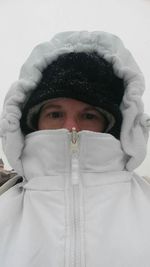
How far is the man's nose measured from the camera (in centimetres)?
77

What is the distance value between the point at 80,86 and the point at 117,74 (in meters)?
0.11

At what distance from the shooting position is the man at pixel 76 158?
0.66m

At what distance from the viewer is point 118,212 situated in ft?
2.31

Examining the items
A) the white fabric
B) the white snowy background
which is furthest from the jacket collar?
the white snowy background

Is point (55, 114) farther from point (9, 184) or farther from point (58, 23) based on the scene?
point (58, 23)

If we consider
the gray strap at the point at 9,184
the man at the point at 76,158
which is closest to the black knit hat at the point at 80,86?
the man at the point at 76,158

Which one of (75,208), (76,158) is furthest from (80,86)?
(75,208)

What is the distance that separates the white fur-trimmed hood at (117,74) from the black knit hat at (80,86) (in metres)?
0.02

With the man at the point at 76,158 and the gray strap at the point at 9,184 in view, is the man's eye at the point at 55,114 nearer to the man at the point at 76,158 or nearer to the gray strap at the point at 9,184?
the man at the point at 76,158

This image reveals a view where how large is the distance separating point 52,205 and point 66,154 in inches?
4.2

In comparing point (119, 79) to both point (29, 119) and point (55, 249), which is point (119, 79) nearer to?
point (29, 119)

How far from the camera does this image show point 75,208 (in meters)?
0.68

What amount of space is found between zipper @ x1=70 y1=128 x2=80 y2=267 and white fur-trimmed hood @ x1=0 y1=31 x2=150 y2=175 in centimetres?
12

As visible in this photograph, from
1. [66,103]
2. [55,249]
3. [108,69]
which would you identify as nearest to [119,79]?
[108,69]
